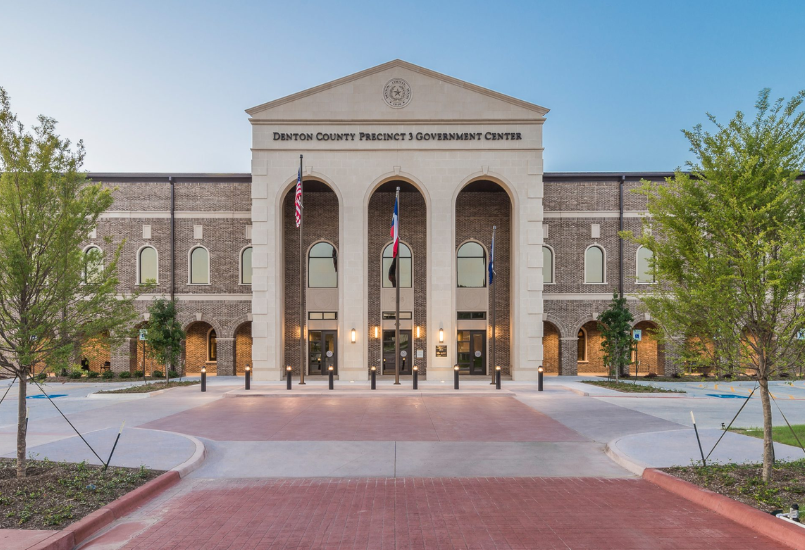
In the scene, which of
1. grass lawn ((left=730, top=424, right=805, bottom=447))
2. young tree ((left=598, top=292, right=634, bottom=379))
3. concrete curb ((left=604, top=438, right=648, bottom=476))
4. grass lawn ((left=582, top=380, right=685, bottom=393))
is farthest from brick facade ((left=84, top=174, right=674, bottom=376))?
concrete curb ((left=604, top=438, right=648, bottom=476))

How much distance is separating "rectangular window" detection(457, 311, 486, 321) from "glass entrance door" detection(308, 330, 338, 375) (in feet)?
23.5

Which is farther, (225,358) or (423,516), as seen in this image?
(225,358)

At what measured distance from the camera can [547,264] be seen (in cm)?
2864

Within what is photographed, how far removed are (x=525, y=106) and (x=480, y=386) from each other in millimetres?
14795

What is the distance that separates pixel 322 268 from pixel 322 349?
4.59 meters

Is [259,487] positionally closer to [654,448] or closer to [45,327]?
[45,327]


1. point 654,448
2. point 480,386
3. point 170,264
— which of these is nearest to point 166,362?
point 170,264

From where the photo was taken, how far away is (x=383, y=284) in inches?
1086

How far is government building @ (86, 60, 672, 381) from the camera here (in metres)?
25.7

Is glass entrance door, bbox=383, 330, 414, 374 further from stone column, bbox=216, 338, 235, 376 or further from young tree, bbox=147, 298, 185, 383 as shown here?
young tree, bbox=147, 298, 185, 383

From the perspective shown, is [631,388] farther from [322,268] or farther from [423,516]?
[423,516]

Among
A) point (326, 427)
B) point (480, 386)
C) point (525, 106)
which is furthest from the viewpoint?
point (525, 106)

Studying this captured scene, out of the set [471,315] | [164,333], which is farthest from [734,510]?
[164,333]

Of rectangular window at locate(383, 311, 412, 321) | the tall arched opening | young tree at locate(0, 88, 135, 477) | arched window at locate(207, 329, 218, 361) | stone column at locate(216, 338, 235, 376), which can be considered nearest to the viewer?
young tree at locate(0, 88, 135, 477)
